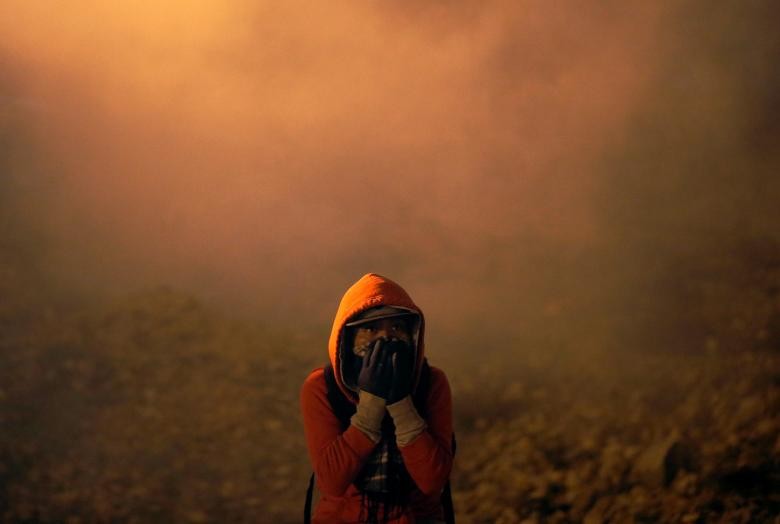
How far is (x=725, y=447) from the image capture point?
12.1 feet

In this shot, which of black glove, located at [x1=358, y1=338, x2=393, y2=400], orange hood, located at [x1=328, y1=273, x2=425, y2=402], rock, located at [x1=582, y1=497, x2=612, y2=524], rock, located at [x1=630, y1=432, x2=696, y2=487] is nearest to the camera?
black glove, located at [x1=358, y1=338, x2=393, y2=400]

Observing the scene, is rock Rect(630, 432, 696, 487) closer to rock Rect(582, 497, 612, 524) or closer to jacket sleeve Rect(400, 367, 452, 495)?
rock Rect(582, 497, 612, 524)

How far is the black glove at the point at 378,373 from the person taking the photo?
1.75 m

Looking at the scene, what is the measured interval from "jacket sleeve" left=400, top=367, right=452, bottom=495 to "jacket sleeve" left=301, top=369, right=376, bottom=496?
110 millimetres

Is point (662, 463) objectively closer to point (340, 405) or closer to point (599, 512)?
point (599, 512)

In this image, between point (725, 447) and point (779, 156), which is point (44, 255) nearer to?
point (725, 447)

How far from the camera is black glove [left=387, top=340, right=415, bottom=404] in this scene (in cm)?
176

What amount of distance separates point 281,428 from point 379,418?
3.18 m

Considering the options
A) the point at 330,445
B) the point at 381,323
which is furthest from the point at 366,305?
the point at 330,445

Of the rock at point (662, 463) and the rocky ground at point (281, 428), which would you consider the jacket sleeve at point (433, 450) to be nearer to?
the rocky ground at point (281, 428)

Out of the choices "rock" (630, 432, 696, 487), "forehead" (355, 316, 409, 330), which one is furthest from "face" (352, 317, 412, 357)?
"rock" (630, 432, 696, 487)

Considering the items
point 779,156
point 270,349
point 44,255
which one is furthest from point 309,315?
point 779,156

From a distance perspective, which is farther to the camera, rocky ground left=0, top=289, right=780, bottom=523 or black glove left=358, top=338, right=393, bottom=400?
rocky ground left=0, top=289, right=780, bottom=523

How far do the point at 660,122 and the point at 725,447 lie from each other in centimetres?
376
